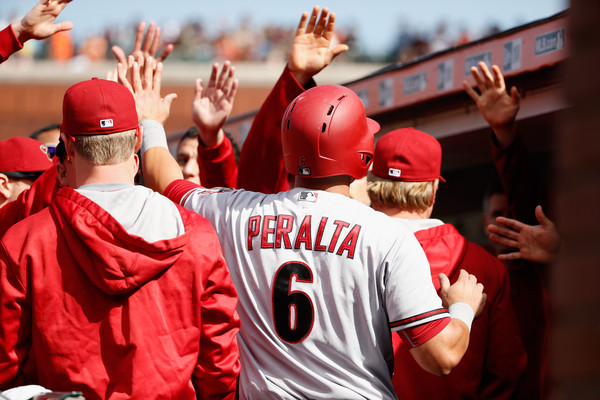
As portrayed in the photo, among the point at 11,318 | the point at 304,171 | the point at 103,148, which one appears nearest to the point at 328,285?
the point at 304,171

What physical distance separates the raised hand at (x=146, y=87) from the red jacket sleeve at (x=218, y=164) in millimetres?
483

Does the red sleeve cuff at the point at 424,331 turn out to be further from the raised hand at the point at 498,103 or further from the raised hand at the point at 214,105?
the raised hand at the point at 214,105

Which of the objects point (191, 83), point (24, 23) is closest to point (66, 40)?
point (191, 83)

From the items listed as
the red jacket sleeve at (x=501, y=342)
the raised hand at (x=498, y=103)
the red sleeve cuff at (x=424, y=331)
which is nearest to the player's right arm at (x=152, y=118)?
A: the red sleeve cuff at (x=424, y=331)

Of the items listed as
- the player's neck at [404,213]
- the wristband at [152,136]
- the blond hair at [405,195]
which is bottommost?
the player's neck at [404,213]

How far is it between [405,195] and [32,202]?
165 centimetres

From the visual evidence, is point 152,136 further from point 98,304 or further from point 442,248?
point 442,248

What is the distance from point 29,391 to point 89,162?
2.64 feet

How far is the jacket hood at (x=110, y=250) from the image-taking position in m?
2.35

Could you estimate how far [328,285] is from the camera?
2.52m

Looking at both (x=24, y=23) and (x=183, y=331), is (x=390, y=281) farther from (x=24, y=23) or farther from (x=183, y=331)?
(x=24, y=23)

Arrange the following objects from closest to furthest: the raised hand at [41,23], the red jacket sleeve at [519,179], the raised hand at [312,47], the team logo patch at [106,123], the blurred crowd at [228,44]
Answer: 1. the team logo patch at [106,123]
2. the raised hand at [312,47]
3. the raised hand at [41,23]
4. the red jacket sleeve at [519,179]
5. the blurred crowd at [228,44]

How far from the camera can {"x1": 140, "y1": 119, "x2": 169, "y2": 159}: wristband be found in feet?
10.5

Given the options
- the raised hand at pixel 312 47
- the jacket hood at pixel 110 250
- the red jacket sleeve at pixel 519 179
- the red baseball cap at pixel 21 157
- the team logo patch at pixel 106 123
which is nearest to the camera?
the jacket hood at pixel 110 250
